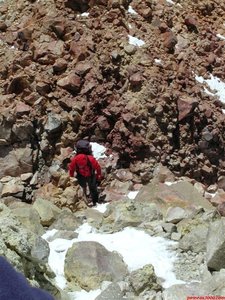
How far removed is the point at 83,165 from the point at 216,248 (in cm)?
496

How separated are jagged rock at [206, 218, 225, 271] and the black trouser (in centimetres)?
469

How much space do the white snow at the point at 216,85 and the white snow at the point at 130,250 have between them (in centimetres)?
A: 692

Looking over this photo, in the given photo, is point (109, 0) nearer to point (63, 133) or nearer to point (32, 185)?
point (63, 133)

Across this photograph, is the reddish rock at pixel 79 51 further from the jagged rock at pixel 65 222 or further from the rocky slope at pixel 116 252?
the jagged rock at pixel 65 222

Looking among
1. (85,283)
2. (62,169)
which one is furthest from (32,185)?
(85,283)

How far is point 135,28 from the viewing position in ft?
44.1

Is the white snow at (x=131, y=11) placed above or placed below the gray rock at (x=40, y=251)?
below

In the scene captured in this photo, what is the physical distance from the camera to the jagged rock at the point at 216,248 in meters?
6.09

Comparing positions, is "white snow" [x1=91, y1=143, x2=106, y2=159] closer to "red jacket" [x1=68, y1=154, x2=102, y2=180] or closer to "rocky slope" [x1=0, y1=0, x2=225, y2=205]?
"rocky slope" [x1=0, y1=0, x2=225, y2=205]

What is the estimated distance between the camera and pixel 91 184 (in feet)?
35.3

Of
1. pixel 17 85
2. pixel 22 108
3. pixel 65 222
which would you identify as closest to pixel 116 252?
pixel 65 222

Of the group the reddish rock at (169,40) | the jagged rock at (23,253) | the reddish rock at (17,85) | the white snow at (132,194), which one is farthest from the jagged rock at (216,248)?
the reddish rock at (169,40)

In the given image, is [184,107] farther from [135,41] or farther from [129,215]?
[129,215]

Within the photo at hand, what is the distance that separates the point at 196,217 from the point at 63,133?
16.5 ft
